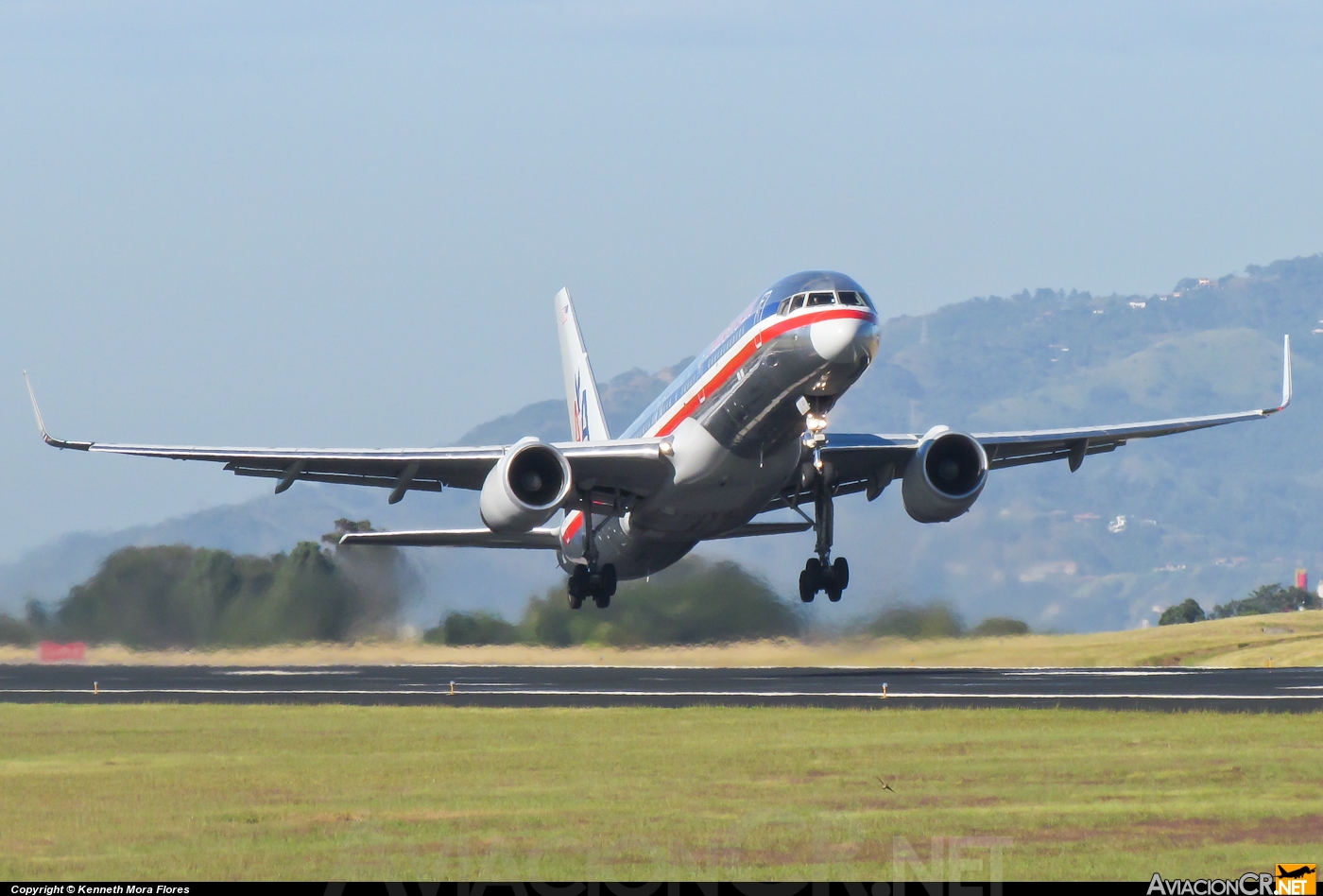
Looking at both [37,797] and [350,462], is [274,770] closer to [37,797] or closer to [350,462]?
[37,797]

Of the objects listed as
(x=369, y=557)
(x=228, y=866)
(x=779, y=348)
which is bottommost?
(x=228, y=866)

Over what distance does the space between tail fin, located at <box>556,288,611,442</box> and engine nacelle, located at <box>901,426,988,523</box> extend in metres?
11.5

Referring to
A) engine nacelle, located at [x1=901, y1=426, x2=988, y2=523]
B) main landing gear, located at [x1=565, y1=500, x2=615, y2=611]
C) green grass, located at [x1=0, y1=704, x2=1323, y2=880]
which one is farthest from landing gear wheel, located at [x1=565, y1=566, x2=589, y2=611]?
green grass, located at [x1=0, y1=704, x2=1323, y2=880]

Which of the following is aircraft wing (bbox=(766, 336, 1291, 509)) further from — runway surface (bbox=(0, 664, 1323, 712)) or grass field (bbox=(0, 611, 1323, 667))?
grass field (bbox=(0, 611, 1323, 667))

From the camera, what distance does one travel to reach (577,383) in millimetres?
47969

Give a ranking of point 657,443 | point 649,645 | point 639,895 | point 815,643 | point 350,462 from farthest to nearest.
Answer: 1. point 649,645
2. point 815,643
3. point 350,462
4. point 657,443
5. point 639,895

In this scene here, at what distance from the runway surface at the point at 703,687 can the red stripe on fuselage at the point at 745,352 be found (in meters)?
5.65

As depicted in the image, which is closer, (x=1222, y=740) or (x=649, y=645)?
(x=1222, y=740)

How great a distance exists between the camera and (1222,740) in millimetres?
23906

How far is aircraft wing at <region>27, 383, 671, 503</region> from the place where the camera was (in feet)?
109

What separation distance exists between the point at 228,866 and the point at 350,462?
2068 centimetres

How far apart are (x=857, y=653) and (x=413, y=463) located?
12553 mm

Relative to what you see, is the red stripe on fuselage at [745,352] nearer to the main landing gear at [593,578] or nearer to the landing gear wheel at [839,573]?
the main landing gear at [593,578]

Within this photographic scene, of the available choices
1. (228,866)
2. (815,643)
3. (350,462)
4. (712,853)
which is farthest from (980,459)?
(228,866)
